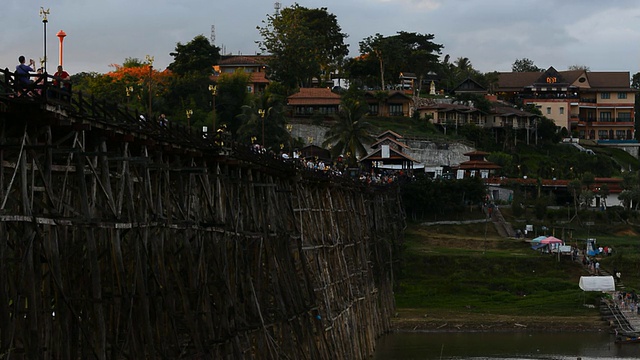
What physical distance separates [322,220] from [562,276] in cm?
3161

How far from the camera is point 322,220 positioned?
5897 cm

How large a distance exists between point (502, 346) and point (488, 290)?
15.0 meters

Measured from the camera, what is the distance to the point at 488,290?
82.5 m

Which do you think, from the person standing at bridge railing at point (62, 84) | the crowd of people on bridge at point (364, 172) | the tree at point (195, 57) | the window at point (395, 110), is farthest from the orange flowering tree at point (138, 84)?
the person standing at bridge railing at point (62, 84)

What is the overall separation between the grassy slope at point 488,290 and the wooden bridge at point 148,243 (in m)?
19.3

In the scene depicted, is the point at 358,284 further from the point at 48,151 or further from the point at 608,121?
the point at 608,121

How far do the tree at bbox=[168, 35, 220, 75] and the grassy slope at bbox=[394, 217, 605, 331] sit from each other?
153ft

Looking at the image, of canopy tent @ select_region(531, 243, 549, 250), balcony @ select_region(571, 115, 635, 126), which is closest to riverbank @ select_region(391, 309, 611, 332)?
canopy tent @ select_region(531, 243, 549, 250)

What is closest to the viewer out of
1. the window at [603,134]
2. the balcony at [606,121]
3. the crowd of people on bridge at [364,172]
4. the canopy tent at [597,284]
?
the canopy tent at [597,284]

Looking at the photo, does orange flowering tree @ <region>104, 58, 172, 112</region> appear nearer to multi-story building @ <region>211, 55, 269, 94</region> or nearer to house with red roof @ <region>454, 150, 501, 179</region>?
multi-story building @ <region>211, 55, 269, 94</region>

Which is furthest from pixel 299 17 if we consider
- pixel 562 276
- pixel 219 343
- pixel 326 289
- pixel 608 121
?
pixel 219 343

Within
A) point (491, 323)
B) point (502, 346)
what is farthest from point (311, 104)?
point (502, 346)

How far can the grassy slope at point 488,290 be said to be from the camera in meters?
74.9

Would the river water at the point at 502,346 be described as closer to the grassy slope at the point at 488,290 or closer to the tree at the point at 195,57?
the grassy slope at the point at 488,290
